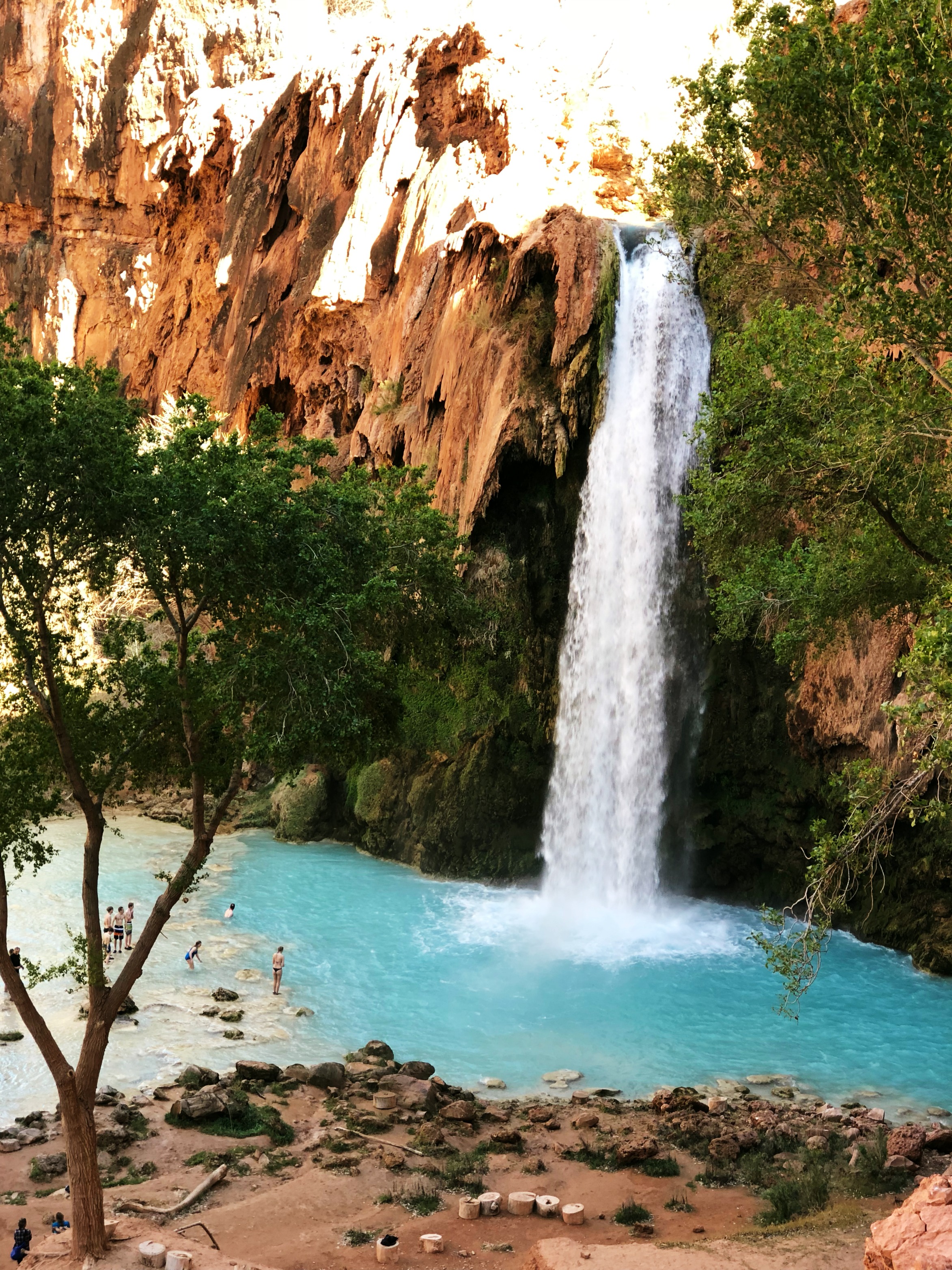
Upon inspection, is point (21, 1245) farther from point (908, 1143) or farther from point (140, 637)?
point (908, 1143)

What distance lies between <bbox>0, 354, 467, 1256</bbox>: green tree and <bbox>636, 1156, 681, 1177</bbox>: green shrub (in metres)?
6.34

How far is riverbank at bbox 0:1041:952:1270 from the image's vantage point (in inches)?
434

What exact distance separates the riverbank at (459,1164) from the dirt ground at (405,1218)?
0.10 ft

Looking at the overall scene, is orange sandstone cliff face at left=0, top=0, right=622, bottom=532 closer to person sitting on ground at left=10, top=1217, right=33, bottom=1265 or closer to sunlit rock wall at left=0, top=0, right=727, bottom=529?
sunlit rock wall at left=0, top=0, right=727, bottom=529

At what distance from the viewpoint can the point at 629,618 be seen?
27500 millimetres

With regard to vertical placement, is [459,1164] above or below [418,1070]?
above

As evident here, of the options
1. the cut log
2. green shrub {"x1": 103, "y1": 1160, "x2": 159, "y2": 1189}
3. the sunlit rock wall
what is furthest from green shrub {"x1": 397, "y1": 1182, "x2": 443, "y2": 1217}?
the sunlit rock wall

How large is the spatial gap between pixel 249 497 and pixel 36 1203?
8.40 meters

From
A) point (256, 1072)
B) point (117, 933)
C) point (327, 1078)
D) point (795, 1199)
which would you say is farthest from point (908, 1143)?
point (117, 933)

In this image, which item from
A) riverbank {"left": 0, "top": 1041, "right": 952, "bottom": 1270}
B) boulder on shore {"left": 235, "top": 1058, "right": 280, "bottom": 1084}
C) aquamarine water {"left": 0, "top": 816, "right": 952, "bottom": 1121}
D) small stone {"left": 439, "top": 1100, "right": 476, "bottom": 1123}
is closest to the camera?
riverbank {"left": 0, "top": 1041, "right": 952, "bottom": 1270}

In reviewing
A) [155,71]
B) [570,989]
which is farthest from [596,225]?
[155,71]

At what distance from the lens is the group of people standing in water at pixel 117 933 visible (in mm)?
21828

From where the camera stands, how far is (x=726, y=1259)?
9.52 metres

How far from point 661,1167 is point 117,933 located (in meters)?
13.1
